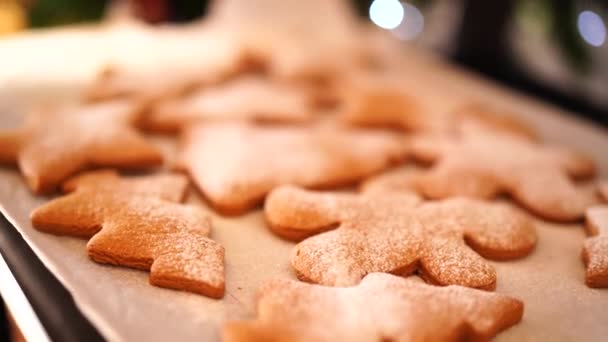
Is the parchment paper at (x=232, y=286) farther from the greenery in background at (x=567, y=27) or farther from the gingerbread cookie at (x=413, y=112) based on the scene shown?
the greenery in background at (x=567, y=27)

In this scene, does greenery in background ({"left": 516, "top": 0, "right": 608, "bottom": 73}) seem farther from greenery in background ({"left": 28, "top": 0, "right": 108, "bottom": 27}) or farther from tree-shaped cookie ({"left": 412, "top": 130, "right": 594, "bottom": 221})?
greenery in background ({"left": 28, "top": 0, "right": 108, "bottom": 27})

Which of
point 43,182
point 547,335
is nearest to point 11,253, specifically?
point 43,182

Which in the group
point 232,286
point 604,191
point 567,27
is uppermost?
point 567,27

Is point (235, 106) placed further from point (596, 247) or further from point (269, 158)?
point (596, 247)

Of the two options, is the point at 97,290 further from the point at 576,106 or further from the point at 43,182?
the point at 576,106

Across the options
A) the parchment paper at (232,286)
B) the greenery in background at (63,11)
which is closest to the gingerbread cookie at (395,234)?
the parchment paper at (232,286)

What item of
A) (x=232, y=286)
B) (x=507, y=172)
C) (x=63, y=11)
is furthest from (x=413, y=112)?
(x=63, y=11)
